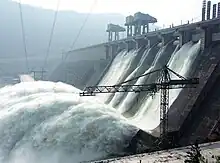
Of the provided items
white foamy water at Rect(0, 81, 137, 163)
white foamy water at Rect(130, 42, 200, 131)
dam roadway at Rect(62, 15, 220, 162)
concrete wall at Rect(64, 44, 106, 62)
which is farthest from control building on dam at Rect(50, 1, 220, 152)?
concrete wall at Rect(64, 44, 106, 62)

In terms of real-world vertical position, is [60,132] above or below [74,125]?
below

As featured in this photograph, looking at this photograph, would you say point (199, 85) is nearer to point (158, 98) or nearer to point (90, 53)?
point (158, 98)

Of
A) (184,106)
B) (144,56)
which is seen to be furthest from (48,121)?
(144,56)

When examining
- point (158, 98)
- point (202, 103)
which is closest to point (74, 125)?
point (158, 98)

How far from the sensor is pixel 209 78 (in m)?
19.1

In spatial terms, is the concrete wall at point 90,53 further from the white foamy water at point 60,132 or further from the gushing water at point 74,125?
the white foamy water at point 60,132

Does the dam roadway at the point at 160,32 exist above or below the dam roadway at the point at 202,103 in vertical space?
above

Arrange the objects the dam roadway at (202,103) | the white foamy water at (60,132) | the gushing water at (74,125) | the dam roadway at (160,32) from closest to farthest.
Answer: the dam roadway at (202,103) < the white foamy water at (60,132) < the gushing water at (74,125) < the dam roadway at (160,32)

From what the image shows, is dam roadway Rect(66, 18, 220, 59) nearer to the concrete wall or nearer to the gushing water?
the concrete wall

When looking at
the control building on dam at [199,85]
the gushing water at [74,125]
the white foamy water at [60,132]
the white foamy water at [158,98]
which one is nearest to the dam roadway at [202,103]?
the control building on dam at [199,85]

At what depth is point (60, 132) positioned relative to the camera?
60.6 feet

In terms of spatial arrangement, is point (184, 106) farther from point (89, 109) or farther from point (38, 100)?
point (38, 100)

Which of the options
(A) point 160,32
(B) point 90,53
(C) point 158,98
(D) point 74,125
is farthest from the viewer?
(B) point 90,53

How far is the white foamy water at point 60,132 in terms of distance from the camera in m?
17.4
